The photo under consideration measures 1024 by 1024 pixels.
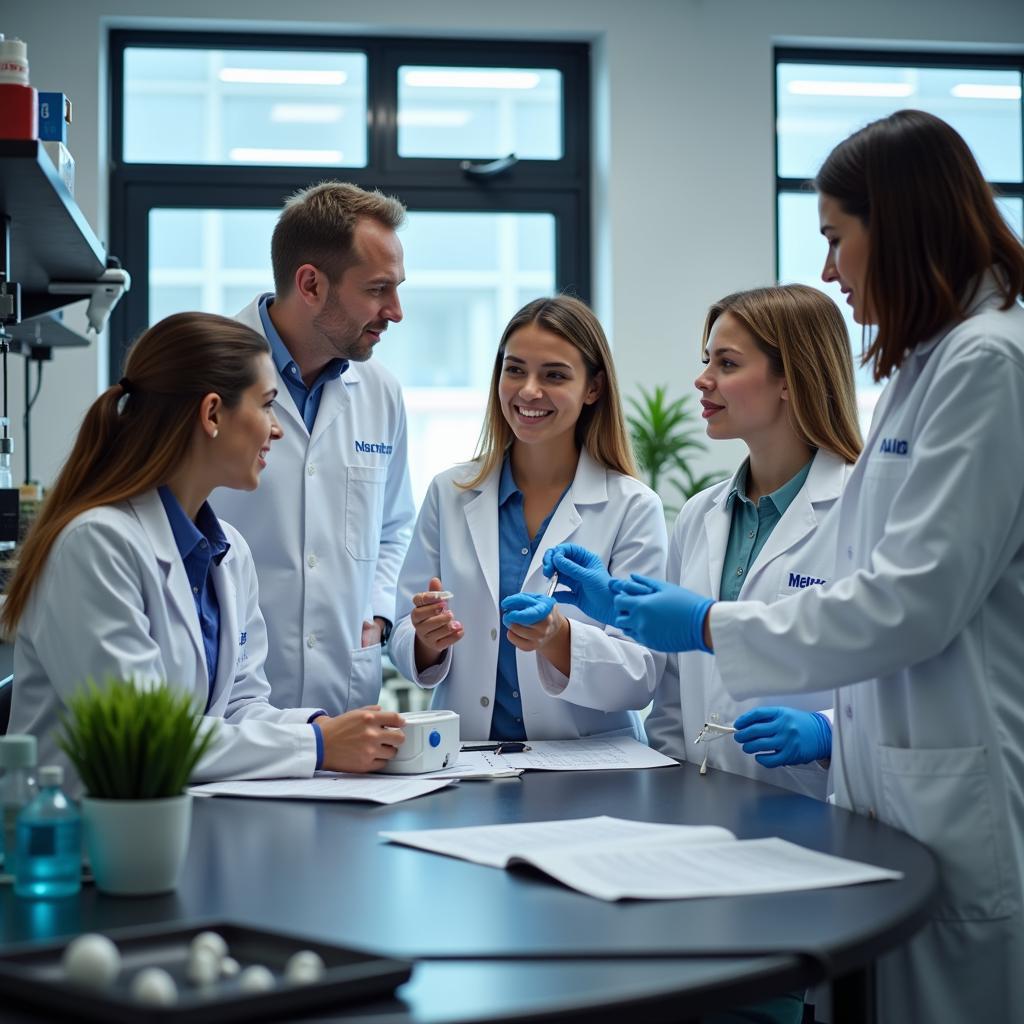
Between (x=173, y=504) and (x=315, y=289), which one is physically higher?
(x=315, y=289)

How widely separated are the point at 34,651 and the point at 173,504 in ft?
0.94

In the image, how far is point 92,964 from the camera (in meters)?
0.86

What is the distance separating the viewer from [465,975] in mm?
924

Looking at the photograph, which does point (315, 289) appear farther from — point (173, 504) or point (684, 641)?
point (684, 641)

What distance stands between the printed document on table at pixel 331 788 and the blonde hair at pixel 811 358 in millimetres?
906

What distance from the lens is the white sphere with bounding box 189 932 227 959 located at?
907 mm

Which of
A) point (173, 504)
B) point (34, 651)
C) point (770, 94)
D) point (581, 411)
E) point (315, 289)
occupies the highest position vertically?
point (770, 94)

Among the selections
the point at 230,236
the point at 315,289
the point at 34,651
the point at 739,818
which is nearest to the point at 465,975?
the point at 739,818

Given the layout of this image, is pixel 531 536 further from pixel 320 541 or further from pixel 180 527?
pixel 180 527

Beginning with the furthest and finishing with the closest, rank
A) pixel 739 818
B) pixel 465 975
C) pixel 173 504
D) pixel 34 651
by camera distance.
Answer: pixel 173 504 < pixel 34 651 < pixel 739 818 < pixel 465 975

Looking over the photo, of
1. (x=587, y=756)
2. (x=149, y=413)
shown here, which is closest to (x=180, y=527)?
(x=149, y=413)

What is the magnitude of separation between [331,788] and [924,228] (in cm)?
103

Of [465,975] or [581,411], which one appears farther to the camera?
[581,411]

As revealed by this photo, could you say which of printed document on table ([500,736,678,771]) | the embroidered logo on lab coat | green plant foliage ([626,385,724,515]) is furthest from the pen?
green plant foliage ([626,385,724,515])
